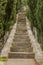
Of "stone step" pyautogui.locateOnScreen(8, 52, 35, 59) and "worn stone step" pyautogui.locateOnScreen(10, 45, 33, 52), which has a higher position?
"worn stone step" pyautogui.locateOnScreen(10, 45, 33, 52)

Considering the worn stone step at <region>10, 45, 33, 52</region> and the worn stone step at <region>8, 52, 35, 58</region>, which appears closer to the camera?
the worn stone step at <region>8, 52, 35, 58</region>

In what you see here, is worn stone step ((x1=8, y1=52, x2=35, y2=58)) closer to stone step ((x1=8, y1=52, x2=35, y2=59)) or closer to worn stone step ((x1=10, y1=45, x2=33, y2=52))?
stone step ((x1=8, y1=52, x2=35, y2=59))

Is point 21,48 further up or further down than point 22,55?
further up

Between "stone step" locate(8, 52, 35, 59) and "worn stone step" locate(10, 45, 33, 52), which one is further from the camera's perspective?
"worn stone step" locate(10, 45, 33, 52)

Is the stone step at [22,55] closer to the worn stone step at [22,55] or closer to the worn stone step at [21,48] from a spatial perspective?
the worn stone step at [22,55]

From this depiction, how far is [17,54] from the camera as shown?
42.3 feet

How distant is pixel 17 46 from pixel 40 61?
4867mm

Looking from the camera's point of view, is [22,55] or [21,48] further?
[21,48]

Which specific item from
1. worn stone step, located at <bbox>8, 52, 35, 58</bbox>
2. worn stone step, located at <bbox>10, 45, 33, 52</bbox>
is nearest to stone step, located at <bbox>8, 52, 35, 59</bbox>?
worn stone step, located at <bbox>8, 52, 35, 58</bbox>

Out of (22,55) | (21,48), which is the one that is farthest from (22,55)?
(21,48)

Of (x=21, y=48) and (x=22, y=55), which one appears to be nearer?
(x=22, y=55)

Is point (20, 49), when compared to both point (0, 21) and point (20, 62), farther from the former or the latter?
point (20, 62)

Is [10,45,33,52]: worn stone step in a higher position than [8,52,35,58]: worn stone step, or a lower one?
higher

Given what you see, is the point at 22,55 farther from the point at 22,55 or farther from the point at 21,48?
the point at 21,48
